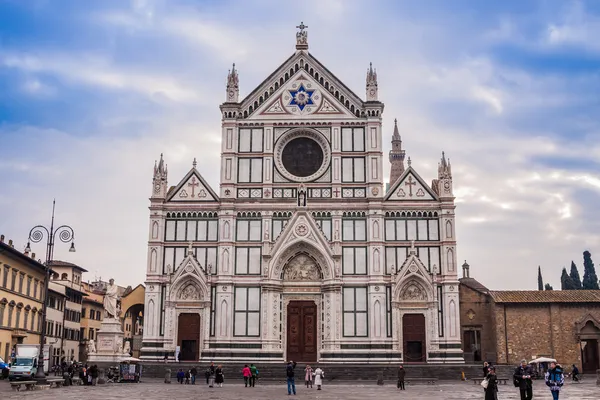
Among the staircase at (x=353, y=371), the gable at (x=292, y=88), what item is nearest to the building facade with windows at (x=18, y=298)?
the staircase at (x=353, y=371)

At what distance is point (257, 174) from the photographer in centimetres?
4919

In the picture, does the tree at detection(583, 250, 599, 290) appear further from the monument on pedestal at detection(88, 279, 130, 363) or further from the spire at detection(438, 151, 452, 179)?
the monument on pedestal at detection(88, 279, 130, 363)

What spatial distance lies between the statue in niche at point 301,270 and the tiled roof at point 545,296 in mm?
13101

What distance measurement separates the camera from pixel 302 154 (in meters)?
49.9

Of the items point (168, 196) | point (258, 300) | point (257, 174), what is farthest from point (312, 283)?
point (168, 196)

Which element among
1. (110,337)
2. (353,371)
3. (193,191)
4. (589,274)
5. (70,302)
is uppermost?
(193,191)

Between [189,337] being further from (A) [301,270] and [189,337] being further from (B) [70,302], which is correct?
(B) [70,302]

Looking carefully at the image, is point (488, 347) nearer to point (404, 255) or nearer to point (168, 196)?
point (404, 255)

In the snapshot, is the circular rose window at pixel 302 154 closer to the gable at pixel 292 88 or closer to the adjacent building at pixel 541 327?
the gable at pixel 292 88

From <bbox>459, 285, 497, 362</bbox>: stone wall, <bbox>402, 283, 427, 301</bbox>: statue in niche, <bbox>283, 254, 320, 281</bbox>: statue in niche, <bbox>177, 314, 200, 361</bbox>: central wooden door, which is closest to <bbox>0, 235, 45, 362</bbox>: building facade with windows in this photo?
<bbox>177, 314, 200, 361</bbox>: central wooden door

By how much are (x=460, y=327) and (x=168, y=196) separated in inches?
889

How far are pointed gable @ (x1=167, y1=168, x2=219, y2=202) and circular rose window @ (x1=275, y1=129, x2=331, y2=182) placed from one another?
5210 millimetres

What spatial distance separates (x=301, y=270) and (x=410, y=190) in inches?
371

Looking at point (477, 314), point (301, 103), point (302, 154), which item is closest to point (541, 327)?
point (477, 314)
